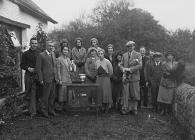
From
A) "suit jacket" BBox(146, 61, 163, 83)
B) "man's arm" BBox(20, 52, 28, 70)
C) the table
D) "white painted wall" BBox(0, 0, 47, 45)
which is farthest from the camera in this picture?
"white painted wall" BBox(0, 0, 47, 45)

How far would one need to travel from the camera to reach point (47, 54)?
797 cm

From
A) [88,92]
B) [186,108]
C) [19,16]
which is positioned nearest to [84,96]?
[88,92]

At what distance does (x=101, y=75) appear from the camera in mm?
8547

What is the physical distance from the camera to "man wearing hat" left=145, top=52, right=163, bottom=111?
9367 millimetres

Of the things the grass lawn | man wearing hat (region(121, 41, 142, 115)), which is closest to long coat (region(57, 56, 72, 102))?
man wearing hat (region(121, 41, 142, 115))

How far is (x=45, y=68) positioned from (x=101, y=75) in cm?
160

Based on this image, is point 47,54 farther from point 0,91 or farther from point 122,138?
point 122,138

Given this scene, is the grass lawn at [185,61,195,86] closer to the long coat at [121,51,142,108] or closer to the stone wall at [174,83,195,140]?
the stone wall at [174,83,195,140]

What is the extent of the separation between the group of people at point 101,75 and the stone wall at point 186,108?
0.85 metres

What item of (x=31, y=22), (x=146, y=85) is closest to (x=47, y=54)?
(x=146, y=85)

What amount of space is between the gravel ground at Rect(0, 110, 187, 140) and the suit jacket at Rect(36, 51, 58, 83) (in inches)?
40.9

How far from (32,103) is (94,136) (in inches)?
90.9

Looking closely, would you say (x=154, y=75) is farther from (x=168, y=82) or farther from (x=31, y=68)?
(x=31, y=68)

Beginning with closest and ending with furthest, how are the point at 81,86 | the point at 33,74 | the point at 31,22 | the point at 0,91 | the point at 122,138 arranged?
the point at 122,138 → the point at 0,91 → the point at 33,74 → the point at 81,86 → the point at 31,22
